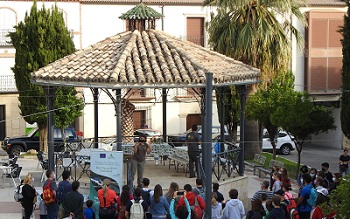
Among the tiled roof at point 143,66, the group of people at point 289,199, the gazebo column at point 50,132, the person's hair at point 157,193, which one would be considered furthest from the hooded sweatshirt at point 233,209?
the gazebo column at point 50,132

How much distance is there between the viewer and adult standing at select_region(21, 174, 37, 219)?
17234mm

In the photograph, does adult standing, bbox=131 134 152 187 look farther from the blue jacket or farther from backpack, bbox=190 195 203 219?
backpack, bbox=190 195 203 219

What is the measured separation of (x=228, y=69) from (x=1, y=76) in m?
20.9

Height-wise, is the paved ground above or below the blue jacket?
below

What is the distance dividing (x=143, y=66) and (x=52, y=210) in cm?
454

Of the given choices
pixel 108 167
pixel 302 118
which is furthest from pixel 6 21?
pixel 108 167

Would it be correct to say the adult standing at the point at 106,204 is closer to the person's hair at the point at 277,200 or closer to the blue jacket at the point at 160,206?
the blue jacket at the point at 160,206

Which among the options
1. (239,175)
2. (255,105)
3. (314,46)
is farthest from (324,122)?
(314,46)

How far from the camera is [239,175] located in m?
21.0

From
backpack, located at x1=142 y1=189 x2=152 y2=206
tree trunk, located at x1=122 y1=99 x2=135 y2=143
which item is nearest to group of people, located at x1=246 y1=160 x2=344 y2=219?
backpack, located at x1=142 y1=189 x2=152 y2=206

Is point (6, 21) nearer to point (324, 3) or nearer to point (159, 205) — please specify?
point (324, 3)

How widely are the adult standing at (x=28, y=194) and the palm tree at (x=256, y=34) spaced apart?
498 inches

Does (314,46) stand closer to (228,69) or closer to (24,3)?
(24,3)

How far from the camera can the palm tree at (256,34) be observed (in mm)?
27922
